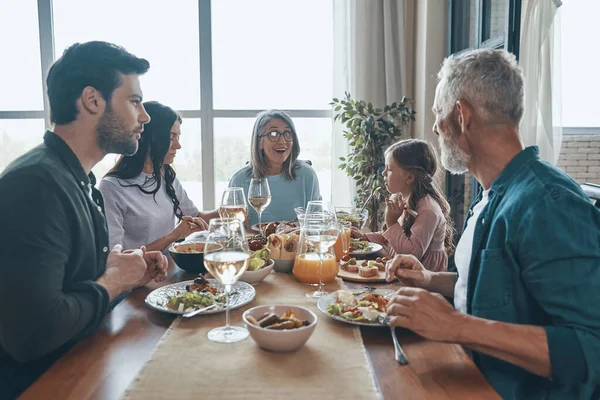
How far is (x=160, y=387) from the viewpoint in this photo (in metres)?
0.82

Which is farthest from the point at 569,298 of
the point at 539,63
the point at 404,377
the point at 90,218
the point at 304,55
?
the point at 304,55

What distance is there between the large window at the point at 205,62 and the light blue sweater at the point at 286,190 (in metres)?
1.23

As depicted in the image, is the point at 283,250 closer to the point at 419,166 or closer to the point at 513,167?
the point at 513,167

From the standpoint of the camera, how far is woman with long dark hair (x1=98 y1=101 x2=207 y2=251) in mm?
2069

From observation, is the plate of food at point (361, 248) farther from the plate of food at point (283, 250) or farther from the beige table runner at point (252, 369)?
the beige table runner at point (252, 369)

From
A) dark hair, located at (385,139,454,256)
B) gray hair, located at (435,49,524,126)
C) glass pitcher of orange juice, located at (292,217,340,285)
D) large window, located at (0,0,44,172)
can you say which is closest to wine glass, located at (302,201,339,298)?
glass pitcher of orange juice, located at (292,217,340,285)

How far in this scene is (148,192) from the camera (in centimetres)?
227

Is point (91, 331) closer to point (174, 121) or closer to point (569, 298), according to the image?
point (569, 298)

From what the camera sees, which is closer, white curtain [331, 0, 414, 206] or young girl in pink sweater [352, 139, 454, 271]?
young girl in pink sweater [352, 139, 454, 271]

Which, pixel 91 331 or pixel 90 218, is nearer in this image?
pixel 91 331

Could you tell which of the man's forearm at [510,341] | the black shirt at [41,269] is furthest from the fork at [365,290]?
the black shirt at [41,269]

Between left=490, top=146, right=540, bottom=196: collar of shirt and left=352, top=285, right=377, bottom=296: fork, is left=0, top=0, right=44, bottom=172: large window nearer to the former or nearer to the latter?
left=352, top=285, right=377, bottom=296: fork

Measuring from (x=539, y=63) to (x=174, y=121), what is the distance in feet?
6.54

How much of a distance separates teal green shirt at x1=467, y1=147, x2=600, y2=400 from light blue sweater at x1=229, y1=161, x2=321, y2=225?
1.93m
